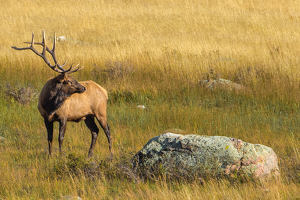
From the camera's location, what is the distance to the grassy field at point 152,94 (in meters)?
6.89

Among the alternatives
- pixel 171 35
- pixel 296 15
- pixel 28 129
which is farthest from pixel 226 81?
pixel 296 15


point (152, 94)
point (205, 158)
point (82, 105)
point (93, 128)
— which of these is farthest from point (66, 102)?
point (152, 94)

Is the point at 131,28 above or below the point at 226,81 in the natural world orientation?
above

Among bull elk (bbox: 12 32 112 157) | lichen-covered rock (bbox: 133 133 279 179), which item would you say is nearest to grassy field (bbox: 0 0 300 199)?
lichen-covered rock (bbox: 133 133 279 179)

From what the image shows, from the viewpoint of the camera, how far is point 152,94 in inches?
540

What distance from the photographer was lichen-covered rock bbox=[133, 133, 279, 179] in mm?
6801

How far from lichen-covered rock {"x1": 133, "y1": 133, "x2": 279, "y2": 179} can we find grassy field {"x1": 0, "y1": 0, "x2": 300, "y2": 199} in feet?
0.62

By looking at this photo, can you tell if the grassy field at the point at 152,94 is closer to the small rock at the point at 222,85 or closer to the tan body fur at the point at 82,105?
the small rock at the point at 222,85

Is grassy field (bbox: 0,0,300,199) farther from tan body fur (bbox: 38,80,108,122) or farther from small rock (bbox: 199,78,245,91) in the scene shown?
tan body fur (bbox: 38,80,108,122)

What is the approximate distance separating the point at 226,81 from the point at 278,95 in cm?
152

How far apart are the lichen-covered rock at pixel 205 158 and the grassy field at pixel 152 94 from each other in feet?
0.62

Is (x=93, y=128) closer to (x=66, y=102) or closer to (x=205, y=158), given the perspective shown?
(x=66, y=102)

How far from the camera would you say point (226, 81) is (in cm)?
1409

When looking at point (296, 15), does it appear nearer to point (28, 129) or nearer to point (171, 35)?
point (171, 35)
